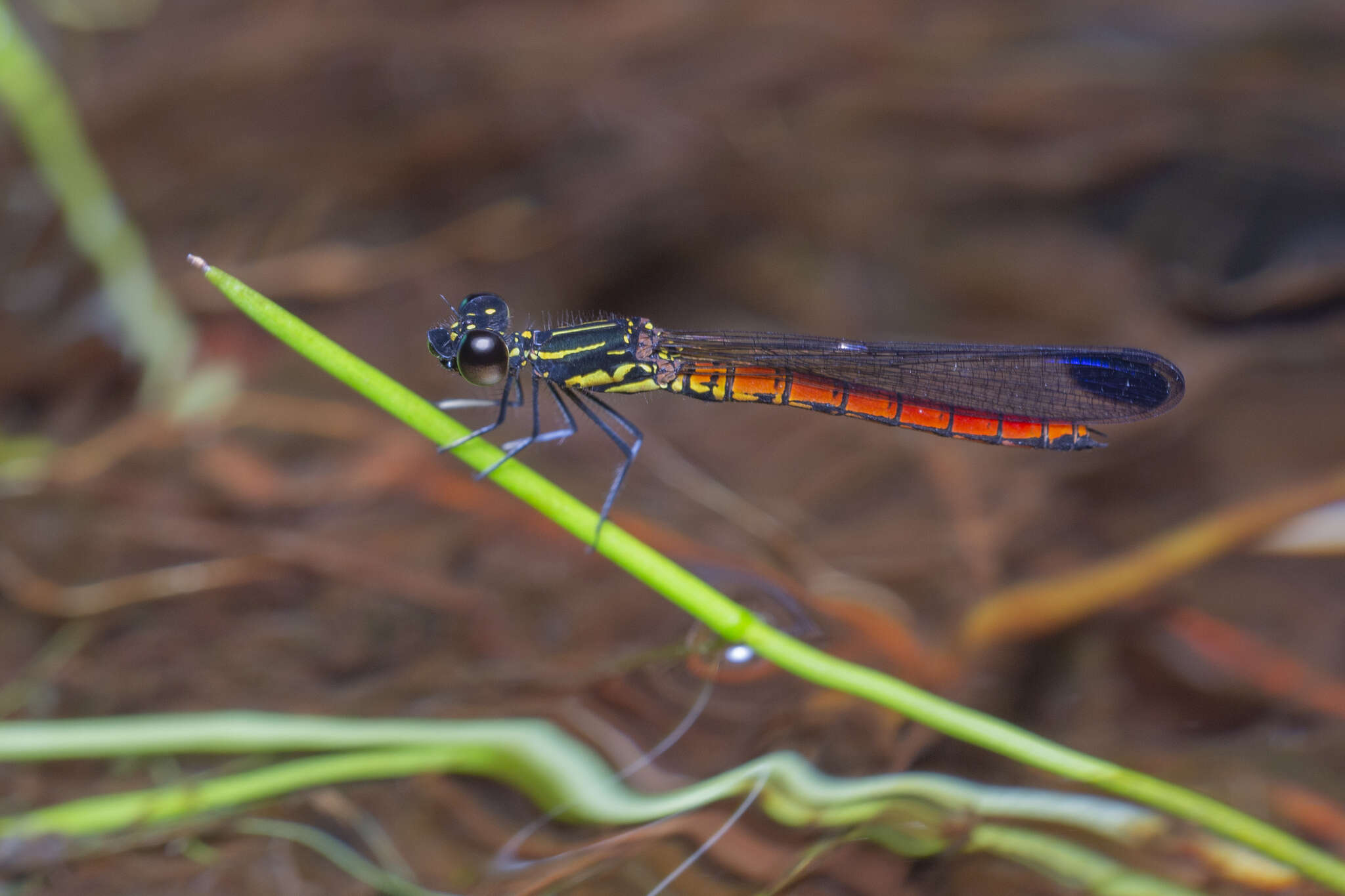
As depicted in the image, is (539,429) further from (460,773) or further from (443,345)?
(460,773)

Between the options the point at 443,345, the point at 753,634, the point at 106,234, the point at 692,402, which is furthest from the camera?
the point at 106,234

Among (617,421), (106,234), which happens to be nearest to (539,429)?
(617,421)

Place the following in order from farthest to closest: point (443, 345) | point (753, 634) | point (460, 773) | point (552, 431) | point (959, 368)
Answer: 1. point (959, 368)
2. point (552, 431)
3. point (443, 345)
4. point (460, 773)
5. point (753, 634)

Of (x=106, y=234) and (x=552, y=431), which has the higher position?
(x=106, y=234)

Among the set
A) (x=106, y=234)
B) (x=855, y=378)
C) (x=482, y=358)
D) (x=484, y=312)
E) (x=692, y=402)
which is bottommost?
(x=482, y=358)

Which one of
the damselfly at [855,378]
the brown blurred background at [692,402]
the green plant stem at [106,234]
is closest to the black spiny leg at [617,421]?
the damselfly at [855,378]

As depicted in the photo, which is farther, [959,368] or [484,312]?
[959,368]

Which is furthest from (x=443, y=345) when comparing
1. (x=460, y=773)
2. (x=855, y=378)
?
(x=855, y=378)

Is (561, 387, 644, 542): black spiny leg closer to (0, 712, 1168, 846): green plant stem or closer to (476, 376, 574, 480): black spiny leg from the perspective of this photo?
(476, 376, 574, 480): black spiny leg
